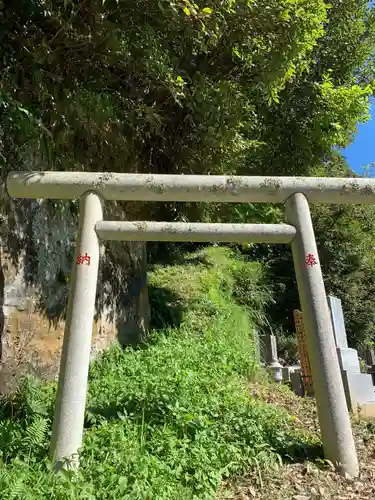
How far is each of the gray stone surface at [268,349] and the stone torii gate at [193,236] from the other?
466 centimetres

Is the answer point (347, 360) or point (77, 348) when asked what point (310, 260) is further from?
point (347, 360)

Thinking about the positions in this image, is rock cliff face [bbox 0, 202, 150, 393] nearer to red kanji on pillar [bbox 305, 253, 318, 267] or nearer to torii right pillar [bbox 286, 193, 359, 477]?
torii right pillar [bbox 286, 193, 359, 477]

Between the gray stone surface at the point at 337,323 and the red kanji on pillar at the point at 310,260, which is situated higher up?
the gray stone surface at the point at 337,323

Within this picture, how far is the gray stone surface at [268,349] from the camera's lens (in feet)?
27.1

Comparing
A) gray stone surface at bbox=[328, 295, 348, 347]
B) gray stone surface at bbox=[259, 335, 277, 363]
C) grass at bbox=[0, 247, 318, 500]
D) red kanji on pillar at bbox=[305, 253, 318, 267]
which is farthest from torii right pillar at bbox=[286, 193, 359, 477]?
gray stone surface at bbox=[259, 335, 277, 363]

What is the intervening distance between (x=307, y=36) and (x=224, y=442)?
5.27m

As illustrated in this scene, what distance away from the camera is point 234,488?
10.6 ft

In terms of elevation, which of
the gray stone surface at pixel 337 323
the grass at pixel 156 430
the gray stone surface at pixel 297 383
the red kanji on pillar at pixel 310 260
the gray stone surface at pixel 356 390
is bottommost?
the grass at pixel 156 430

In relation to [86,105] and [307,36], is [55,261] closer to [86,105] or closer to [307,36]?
[86,105]

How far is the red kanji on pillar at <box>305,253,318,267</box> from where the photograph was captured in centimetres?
388

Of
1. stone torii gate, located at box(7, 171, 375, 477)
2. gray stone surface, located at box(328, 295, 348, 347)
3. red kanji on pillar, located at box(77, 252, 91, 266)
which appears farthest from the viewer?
gray stone surface, located at box(328, 295, 348, 347)

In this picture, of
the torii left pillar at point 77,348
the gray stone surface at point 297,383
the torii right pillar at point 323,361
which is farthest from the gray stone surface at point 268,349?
the torii left pillar at point 77,348

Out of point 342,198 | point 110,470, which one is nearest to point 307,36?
point 342,198

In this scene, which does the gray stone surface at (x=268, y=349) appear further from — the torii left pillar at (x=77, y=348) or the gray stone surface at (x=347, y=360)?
the torii left pillar at (x=77, y=348)
